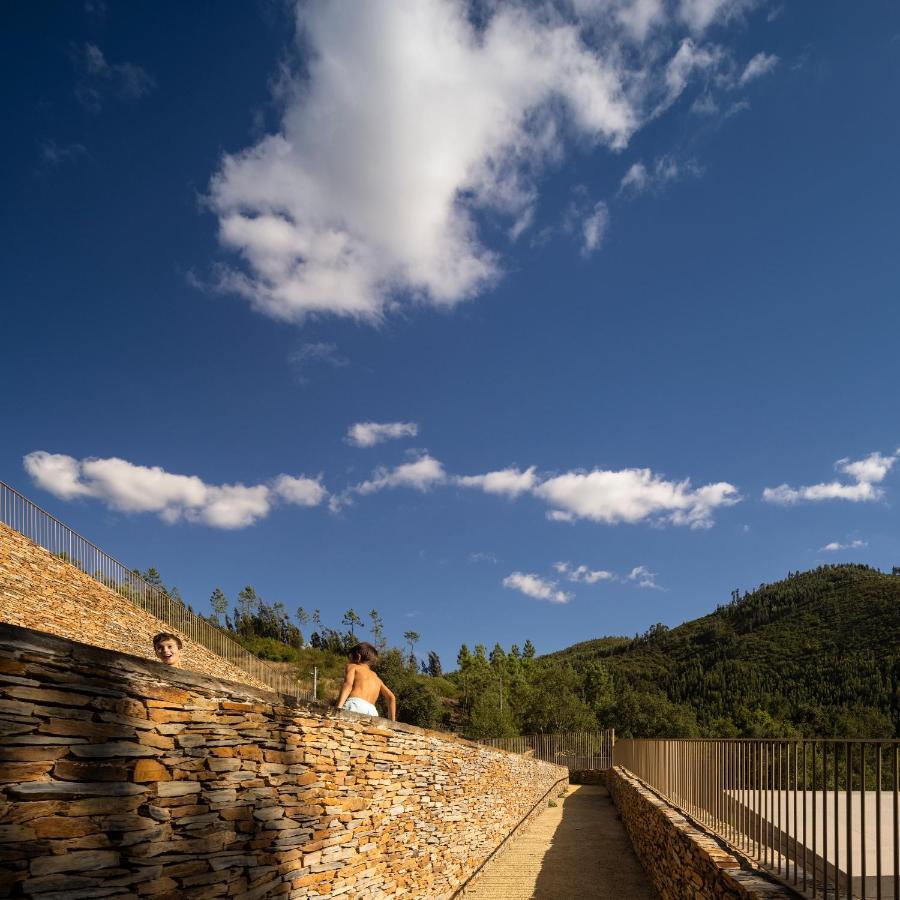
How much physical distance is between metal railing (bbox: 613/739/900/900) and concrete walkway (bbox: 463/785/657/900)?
1.47 meters

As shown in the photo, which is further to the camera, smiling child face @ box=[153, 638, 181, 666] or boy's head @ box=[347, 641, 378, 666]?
boy's head @ box=[347, 641, 378, 666]

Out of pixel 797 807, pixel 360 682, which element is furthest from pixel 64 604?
pixel 797 807

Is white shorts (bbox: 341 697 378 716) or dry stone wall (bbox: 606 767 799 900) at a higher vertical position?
white shorts (bbox: 341 697 378 716)

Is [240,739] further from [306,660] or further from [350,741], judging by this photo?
[306,660]

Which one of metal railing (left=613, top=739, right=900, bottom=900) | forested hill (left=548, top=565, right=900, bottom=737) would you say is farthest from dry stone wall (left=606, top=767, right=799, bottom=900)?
forested hill (left=548, top=565, right=900, bottom=737)

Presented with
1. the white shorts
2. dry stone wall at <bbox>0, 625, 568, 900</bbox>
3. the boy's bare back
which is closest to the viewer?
dry stone wall at <bbox>0, 625, 568, 900</bbox>

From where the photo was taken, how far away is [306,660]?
66750 millimetres

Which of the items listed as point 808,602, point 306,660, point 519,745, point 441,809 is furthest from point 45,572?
point 808,602

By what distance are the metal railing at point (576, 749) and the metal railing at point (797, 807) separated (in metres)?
22.7

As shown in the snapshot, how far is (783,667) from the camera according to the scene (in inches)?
2498

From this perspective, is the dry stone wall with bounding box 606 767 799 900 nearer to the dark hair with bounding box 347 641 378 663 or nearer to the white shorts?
the white shorts

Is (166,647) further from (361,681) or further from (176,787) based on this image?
(176,787)

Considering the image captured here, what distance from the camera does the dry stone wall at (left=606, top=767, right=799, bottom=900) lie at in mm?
4805

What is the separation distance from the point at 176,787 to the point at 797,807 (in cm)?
396
